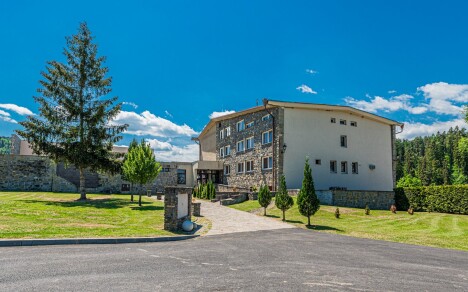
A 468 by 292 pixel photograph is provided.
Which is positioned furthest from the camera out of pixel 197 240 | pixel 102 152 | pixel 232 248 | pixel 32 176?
pixel 32 176

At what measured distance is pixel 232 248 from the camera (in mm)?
10859

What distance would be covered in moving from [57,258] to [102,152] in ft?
67.3

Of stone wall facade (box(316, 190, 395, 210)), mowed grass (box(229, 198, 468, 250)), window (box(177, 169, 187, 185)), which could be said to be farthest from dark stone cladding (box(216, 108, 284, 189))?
mowed grass (box(229, 198, 468, 250))

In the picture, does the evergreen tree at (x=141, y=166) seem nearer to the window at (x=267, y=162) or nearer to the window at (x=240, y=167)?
the window at (x=267, y=162)

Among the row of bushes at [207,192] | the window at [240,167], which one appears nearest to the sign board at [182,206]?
the row of bushes at [207,192]

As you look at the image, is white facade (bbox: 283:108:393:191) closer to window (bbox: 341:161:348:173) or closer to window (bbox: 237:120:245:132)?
window (bbox: 341:161:348:173)

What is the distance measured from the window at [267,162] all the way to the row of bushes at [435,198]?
11.7 m

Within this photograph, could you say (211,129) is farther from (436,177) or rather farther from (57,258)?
(436,177)

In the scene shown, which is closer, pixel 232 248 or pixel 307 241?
pixel 232 248

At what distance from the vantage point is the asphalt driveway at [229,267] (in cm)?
641

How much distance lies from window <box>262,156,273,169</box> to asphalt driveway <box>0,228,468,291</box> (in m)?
20.5

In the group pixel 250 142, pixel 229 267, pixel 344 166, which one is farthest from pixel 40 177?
pixel 229 267

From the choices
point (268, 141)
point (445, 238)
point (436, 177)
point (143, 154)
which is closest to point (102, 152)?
point (143, 154)

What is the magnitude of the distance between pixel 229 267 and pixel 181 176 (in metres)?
35.6
